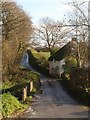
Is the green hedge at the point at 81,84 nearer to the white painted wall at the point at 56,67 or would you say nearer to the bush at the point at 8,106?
the bush at the point at 8,106

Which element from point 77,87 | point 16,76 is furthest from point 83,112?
point 16,76

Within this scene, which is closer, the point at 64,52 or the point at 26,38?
the point at 26,38

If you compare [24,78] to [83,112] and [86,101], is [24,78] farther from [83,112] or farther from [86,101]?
[83,112]

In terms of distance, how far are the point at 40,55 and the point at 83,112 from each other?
4348 centimetres

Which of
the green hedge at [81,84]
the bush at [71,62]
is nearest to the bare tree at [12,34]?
the green hedge at [81,84]

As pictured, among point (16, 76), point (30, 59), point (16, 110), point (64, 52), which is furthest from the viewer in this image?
point (30, 59)

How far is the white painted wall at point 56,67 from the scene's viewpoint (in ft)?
167

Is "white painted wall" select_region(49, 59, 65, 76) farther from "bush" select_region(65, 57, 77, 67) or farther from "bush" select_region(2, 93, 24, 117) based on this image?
"bush" select_region(2, 93, 24, 117)

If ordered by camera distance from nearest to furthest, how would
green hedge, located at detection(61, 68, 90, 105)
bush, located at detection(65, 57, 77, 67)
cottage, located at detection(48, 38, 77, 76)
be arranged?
green hedge, located at detection(61, 68, 90, 105)
cottage, located at detection(48, 38, 77, 76)
bush, located at detection(65, 57, 77, 67)

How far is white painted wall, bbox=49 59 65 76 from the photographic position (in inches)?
2001

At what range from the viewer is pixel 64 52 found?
51719mm

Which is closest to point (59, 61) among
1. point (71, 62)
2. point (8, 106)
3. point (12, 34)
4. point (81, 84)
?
point (71, 62)

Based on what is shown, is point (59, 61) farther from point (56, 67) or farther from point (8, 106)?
point (8, 106)

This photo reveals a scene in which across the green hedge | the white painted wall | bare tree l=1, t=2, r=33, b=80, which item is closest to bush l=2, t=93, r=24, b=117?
the green hedge
